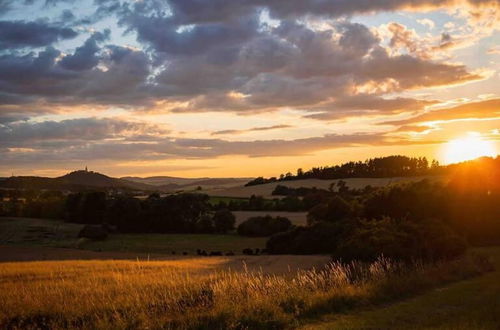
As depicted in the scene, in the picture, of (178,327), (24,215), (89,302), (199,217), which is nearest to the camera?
(178,327)

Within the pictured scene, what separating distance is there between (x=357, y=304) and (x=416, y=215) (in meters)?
34.1

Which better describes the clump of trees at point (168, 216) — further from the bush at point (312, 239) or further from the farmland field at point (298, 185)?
the farmland field at point (298, 185)

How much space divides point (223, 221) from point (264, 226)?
8.29 m

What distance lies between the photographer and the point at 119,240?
78.1 m

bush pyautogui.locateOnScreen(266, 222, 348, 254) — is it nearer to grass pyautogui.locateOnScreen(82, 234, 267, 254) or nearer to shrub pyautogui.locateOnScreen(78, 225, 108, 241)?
grass pyautogui.locateOnScreen(82, 234, 267, 254)

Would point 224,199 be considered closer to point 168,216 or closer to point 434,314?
point 168,216

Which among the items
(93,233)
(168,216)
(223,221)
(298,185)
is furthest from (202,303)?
(298,185)

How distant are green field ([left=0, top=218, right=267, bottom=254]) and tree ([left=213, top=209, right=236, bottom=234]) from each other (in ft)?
10.4

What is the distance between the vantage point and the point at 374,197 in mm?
53938

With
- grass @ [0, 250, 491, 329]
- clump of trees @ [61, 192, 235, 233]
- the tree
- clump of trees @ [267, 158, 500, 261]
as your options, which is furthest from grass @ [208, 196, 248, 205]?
grass @ [0, 250, 491, 329]

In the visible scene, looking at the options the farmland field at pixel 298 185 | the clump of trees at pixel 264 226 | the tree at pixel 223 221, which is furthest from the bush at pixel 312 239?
the farmland field at pixel 298 185

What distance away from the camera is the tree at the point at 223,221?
84375 millimetres

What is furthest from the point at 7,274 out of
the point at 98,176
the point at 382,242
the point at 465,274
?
the point at 98,176

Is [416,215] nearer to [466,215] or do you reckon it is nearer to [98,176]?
[466,215]
